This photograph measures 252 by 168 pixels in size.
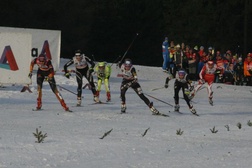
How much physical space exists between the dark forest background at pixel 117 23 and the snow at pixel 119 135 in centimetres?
3073

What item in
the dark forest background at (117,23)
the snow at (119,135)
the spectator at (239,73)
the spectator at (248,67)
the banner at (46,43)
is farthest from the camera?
the dark forest background at (117,23)

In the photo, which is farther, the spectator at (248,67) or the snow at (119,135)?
the spectator at (248,67)

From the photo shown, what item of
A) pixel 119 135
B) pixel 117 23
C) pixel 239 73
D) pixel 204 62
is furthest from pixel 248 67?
pixel 117 23

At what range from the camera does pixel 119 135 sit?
14164 mm

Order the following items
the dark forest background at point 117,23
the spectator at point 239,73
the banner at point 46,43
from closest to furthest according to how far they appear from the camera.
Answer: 1. the banner at point 46,43
2. the spectator at point 239,73
3. the dark forest background at point 117,23

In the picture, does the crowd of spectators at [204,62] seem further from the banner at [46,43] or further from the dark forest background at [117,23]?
the dark forest background at [117,23]

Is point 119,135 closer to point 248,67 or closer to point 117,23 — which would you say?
point 248,67

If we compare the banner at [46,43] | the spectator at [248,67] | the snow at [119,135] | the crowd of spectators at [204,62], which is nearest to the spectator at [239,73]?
the crowd of spectators at [204,62]

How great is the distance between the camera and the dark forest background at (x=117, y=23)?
55.2 meters

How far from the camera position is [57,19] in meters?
58.4

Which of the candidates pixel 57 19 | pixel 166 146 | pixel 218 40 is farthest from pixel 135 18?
pixel 166 146

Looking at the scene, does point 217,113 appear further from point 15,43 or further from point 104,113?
point 15,43

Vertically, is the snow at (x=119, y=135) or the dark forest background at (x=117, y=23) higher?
the dark forest background at (x=117, y=23)

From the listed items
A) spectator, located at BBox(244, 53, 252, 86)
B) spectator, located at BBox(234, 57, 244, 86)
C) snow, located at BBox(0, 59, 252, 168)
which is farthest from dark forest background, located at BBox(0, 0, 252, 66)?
snow, located at BBox(0, 59, 252, 168)
